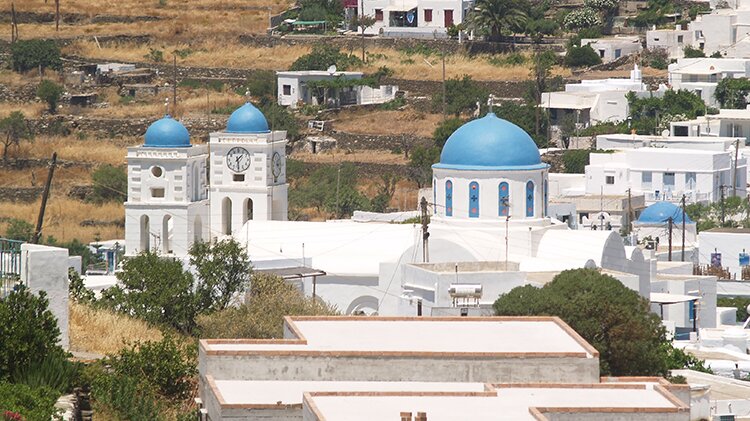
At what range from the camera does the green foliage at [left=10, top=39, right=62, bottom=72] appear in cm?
7631

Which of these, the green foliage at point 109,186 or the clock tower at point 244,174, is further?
the green foliage at point 109,186

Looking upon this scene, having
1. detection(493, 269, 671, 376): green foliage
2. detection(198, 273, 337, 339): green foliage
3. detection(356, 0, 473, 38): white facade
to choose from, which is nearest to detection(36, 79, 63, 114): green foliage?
detection(356, 0, 473, 38): white facade

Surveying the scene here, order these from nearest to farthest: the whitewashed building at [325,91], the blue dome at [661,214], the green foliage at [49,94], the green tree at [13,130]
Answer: the blue dome at [661,214] → the green tree at [13,130] → the green foliage at [49,94] → the whitewashed building at [325,91]

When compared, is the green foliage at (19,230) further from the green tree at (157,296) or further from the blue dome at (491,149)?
the green tree at (157,296)

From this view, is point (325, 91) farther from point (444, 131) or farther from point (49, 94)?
point (49, 94)

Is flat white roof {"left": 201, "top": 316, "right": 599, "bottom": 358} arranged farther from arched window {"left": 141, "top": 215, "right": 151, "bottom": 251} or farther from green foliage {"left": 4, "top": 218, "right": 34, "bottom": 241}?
green foliage {"left": 4, "top": 218, "right": 34, "bottom": 241}

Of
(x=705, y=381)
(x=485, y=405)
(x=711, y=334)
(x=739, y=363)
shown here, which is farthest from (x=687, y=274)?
(x=485, y=405)

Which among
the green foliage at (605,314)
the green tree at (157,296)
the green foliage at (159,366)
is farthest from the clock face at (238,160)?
the green foliage at (159,366)

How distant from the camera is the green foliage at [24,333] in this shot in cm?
2158

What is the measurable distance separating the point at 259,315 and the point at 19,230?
26615 millimetres

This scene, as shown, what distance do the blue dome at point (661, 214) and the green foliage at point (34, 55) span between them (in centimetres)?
2586

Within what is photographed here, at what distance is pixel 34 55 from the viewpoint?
76438 mm

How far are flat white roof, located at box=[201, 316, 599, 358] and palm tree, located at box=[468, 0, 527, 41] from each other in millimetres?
51341

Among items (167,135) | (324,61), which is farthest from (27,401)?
(324,61)
